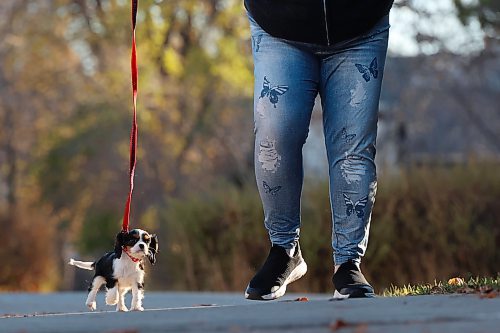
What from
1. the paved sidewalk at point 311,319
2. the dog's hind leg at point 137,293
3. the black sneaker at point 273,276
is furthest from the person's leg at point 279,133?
the paved sidewalk at point 311,319

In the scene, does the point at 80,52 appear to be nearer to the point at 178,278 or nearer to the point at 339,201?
the point at 178,278

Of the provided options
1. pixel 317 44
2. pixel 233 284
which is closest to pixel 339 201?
pixel 317 44

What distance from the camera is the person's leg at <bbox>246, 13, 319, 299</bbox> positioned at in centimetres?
523

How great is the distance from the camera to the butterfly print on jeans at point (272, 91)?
522 cm

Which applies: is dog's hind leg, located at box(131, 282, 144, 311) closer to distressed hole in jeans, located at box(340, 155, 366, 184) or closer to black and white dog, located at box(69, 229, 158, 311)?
black and white dog, located at box(69, 229, 158, 311)

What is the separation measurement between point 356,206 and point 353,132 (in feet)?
1.09

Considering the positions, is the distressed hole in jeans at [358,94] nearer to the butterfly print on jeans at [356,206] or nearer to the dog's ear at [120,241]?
the butterfly print on jeans at [356,206]

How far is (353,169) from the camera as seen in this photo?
523 cm

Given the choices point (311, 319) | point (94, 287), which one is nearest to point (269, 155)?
point (94, 287)

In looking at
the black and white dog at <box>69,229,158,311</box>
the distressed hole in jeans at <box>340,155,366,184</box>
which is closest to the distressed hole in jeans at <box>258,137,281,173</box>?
the distressed hole in jeans at <box>340,155,366,184</box>

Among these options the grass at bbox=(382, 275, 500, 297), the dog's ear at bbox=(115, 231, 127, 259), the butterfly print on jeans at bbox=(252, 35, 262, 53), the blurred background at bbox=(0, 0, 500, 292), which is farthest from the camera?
the blurred background at bbox=(0, 0, 500, 292)

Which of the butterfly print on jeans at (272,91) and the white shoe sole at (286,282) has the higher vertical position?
the butterfly print on jeans at (272,91)

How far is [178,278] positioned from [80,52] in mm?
17274

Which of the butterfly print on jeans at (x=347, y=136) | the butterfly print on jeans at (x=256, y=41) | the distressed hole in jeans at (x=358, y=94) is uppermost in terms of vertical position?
the butterfly print on jeans at (x=256, y=41)
